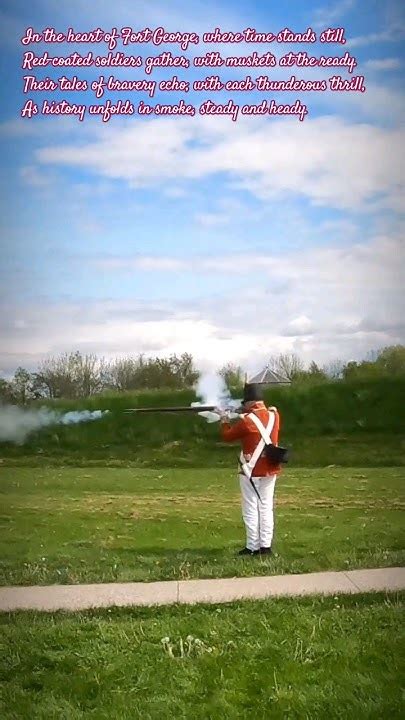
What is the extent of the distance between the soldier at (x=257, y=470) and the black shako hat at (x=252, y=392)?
2cm

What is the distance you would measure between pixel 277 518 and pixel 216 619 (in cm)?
92

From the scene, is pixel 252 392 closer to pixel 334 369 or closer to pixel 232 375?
pixel 232 375

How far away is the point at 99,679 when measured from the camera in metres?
2.67

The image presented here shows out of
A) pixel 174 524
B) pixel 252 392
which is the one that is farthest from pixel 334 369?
pixel 174 524

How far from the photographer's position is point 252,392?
11.9 ft

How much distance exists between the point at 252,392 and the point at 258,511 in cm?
54

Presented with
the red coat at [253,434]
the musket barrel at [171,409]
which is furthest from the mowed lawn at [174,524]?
the musket barrel at [171,409]

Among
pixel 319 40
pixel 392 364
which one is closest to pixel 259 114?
pixel 319 40

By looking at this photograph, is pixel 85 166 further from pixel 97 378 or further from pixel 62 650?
pixel 62 650

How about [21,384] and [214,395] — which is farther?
[214,395]

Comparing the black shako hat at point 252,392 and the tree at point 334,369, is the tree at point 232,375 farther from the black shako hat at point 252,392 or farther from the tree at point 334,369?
the tree at point 334,369

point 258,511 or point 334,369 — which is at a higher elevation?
point 334,369

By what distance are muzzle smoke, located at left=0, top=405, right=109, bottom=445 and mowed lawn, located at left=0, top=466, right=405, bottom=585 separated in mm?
157

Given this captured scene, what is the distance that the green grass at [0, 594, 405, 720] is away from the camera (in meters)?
2.54
